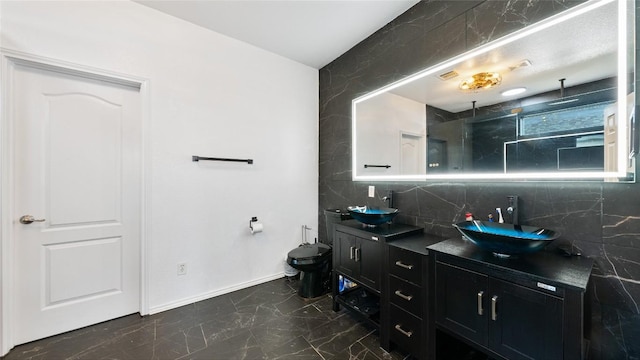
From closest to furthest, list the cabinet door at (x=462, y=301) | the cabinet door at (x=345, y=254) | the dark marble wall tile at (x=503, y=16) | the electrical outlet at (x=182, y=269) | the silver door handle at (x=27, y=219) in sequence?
the cabinet door at (x=462, y=301)
the dark marble wall tile at (x=503, y=16)
the silver door handle at (x=27, y=219)
the cabinet door at (x=345, y=254)
the electrical outlet at (x=182, y=269)

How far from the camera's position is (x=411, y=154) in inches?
87.1

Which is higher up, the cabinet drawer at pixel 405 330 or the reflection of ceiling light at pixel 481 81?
the reflection of ceiling light at pixel 481 81

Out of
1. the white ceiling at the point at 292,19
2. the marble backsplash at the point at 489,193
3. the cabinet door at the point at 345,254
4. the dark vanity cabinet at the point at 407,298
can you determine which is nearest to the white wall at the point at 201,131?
the white ceiling at the point at 292,19

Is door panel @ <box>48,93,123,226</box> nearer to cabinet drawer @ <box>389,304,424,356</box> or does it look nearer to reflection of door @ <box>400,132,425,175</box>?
cabinet drawer @ <box>389,304,424,356</box>

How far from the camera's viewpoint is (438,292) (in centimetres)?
144

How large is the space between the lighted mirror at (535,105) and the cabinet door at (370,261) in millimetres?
752

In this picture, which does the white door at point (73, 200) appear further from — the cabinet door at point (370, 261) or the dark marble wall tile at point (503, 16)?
the dark marble wall tile at point (503, 16)

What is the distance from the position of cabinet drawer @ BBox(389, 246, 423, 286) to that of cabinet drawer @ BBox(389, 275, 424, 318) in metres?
0.04

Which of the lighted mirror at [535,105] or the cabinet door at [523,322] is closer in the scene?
the cabinet door at [523,322]

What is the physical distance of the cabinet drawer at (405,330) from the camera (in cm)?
156

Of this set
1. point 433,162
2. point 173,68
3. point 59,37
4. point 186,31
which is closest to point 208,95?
point 173,68

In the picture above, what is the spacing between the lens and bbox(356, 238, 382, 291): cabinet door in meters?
1.84

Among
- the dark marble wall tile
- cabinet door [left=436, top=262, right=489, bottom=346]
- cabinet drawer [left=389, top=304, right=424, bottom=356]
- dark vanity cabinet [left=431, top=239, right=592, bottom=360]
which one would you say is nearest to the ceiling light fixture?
the dark marble wall tile

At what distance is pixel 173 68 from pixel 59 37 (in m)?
0.75
